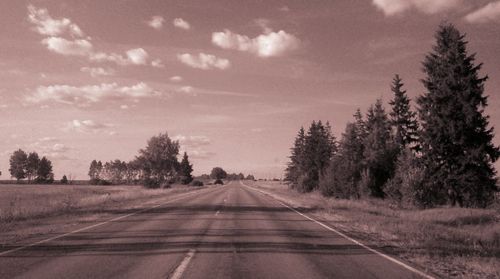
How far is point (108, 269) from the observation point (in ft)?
26.3

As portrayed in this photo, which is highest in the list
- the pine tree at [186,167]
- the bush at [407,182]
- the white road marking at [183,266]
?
the pine tree at [186,167]

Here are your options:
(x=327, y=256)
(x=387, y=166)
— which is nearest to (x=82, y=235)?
(x=327, y=256)

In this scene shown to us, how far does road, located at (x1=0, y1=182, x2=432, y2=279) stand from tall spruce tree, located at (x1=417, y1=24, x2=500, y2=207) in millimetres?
22275

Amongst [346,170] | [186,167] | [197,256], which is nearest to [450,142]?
[346,170]

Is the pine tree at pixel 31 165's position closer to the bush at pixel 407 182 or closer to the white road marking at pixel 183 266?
the bush at pixel 407 182

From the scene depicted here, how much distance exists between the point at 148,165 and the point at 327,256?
89.1m

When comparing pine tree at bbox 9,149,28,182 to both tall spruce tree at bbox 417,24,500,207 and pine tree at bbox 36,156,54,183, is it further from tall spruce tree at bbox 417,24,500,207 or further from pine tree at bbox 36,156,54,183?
tall spruce tree at bbox 417,24,500,207

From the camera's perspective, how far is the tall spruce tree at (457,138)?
32.1 m

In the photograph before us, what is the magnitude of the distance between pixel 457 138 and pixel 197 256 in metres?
28.9

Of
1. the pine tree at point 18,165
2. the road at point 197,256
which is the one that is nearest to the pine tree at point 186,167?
the pine tree at point 18,165

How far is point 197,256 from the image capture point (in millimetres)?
9445

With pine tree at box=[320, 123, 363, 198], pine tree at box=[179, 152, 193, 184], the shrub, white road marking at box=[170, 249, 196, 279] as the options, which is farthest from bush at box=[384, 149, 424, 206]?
the shrub

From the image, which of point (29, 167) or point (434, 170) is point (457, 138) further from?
point (29, 167)

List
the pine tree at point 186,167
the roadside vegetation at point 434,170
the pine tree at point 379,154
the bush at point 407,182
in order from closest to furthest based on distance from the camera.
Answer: the roadside vegetation at point 434,170
the bush at point 407,182
the pine tree at point 379,154
the pine tree at point 186,167
